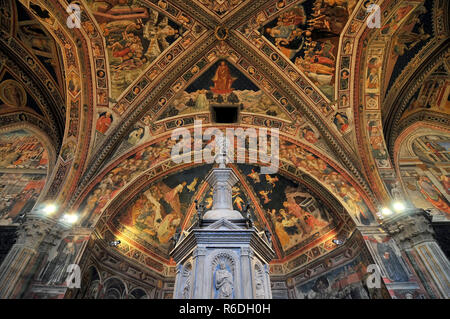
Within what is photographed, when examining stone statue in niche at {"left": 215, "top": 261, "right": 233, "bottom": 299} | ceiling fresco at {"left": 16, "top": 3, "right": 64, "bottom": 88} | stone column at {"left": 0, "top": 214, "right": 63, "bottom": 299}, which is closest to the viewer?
stone statue in niche at {"left": 215, "top": 261, "right": 233, "bottom": 299}

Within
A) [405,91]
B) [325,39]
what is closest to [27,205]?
[325,39]

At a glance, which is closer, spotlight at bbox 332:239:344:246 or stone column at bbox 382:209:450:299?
stone column at bbox 382:209:450:299

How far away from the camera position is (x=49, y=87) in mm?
9641

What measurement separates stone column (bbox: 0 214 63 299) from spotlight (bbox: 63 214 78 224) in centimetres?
40

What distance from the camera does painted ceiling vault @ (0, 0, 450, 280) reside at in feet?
28.7

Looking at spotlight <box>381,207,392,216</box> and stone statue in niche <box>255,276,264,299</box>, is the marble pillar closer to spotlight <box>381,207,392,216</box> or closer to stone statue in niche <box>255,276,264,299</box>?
stone statue in niche <box>255,276,264,299</box>

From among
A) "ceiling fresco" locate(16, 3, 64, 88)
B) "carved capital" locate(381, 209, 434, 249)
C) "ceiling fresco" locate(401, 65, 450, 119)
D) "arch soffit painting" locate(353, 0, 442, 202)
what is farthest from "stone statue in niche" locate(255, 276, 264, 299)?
"ceiling fresco" locate(401, 65, 450, 119)

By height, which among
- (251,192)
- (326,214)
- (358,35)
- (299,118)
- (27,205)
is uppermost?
(358,35)

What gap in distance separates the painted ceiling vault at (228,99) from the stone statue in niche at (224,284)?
641 cm

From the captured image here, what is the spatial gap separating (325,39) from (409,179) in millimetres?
5584

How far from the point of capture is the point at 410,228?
7422 mm

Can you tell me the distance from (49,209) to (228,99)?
7186 millimetres

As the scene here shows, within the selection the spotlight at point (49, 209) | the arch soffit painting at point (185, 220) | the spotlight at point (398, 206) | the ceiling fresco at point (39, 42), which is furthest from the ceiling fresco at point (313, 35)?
the spotlight at point (49, 209)

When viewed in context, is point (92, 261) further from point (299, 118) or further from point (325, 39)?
point (325, 39)
